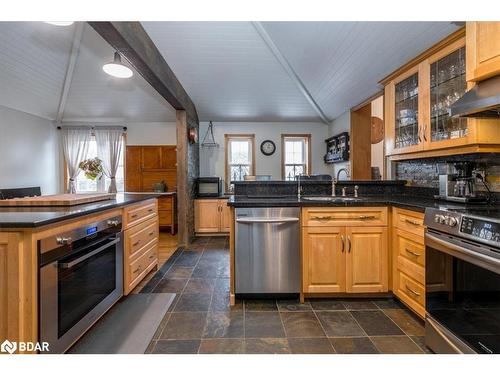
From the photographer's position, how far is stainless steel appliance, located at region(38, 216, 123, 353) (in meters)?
1.44

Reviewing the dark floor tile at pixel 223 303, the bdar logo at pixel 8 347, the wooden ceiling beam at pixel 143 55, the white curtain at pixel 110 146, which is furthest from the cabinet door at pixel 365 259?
the white curtain at pixel 110 146

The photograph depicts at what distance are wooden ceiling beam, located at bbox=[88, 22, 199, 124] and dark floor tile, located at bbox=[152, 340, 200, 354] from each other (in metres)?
2.21

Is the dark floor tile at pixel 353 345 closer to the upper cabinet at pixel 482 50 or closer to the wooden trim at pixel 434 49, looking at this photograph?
the upper cabinet at pixel 482 50

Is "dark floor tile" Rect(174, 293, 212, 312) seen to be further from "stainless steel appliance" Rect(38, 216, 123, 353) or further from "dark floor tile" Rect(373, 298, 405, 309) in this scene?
"dark floor tile" Rect(373, 298, 405, 309)

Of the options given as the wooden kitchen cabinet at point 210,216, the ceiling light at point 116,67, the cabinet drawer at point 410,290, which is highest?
the ceiling light at point 116,67

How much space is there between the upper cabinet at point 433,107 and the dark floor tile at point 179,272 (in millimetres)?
2618

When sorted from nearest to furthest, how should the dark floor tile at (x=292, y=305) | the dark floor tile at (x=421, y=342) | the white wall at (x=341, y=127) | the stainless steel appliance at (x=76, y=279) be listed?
Result: the stainless steel appliance at (x=76, y=279), the dark floor tile at (x=421, y=342), the dark floor tile at (x=292, y=305), the white wall at (x=341, y=127)

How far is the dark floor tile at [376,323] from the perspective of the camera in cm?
192

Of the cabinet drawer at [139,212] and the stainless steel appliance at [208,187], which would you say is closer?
the cabinet drawer at [139,212]

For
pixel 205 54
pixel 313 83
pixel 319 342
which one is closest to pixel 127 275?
pixel 319 342

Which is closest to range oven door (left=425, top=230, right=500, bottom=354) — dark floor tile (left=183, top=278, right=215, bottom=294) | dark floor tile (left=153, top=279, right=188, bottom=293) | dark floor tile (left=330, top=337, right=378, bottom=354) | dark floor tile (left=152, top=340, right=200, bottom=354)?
dark floor tile (left=330, top=337, right=378, bottom=354)

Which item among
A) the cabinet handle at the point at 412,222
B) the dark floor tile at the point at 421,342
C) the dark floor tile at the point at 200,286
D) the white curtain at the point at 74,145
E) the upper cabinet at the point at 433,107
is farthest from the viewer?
the white curtain at the point at 74,145
